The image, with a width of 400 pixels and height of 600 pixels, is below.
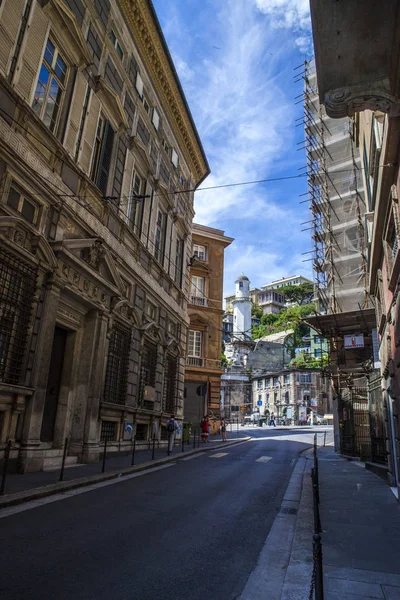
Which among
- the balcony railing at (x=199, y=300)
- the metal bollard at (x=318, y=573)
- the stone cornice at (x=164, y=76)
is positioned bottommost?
the metal bollard at (x=318, y=573)

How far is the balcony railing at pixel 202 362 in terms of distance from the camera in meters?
33.2

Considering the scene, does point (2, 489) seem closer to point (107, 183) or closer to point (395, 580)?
point (395, 580)

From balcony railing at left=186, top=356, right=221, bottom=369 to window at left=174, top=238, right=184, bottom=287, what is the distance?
10.8m

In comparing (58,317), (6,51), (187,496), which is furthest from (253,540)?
(6,51)

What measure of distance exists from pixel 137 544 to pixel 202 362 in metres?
28.6

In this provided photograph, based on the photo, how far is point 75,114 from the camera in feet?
42.0

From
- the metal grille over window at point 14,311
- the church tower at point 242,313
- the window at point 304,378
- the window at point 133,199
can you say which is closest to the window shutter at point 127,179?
the window at point 133,199

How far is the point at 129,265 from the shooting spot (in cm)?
1609

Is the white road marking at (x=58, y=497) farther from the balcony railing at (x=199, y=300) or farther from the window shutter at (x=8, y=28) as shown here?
the balcony railing at (x=199, y=300)

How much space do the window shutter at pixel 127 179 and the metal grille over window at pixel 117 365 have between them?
4.79 metres

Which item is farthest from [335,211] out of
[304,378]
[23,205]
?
[304,378]

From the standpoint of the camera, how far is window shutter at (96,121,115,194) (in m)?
14.6

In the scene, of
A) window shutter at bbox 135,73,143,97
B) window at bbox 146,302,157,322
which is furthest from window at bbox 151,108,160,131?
window at bbox 146,302,157,322

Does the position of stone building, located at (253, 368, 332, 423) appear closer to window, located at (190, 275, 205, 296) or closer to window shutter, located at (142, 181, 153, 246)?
window, located at (190, 275, 205, 296)
